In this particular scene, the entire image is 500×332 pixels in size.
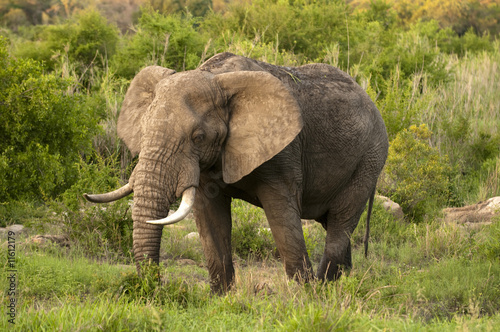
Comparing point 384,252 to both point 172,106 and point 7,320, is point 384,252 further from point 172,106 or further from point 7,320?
point 7,320

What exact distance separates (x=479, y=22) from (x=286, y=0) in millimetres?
27622

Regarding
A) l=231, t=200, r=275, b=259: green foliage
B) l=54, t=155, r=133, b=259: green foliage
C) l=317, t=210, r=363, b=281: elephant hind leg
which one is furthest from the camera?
l=231, t=200, r=275, b=259: green foliage

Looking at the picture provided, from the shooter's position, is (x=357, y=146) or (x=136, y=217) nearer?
(x=136, y=217)

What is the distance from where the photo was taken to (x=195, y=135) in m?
4.49

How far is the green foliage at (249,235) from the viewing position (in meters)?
7.57

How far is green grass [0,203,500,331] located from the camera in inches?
146

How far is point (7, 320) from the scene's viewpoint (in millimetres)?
3666

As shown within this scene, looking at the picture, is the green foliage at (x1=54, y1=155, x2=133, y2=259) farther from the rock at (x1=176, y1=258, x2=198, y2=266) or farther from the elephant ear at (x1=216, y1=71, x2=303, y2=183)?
the elephant ear at (x1=216, y1=71, x2=303, y2=183)

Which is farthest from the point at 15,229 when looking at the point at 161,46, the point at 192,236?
the point at 161,46

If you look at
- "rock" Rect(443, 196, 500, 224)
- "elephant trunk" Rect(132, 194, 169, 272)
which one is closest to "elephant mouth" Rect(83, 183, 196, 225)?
"elephant trunk" Rect(132, 194, 169, 272)

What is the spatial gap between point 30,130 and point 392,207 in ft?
15.5

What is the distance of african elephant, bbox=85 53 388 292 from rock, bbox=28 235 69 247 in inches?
79.8

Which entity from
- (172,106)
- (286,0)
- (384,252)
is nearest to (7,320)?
(172,106)

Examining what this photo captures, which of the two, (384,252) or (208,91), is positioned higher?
(208,91)
